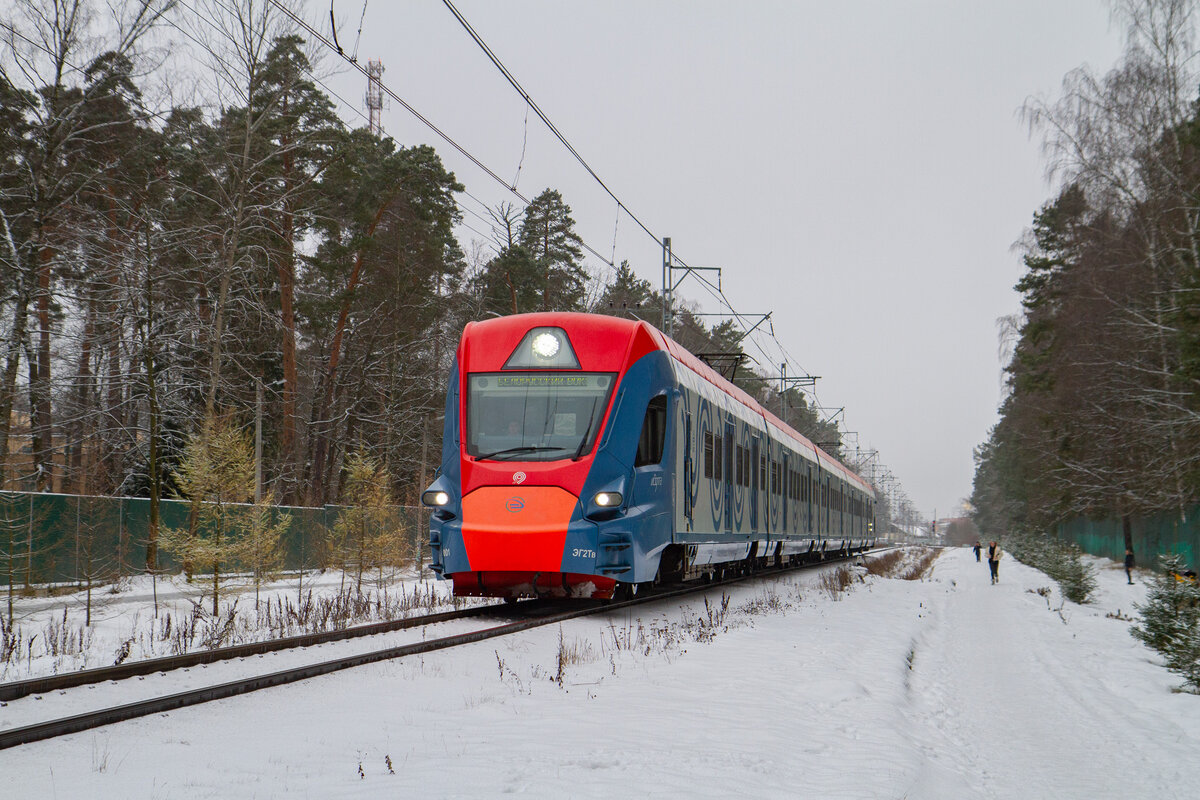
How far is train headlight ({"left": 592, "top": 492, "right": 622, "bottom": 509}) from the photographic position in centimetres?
1130

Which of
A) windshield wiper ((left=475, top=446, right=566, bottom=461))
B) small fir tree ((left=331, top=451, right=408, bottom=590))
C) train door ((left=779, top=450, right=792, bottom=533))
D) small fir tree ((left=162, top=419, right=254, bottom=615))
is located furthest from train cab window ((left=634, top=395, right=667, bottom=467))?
train door ((left=779, top=450, right=792, bottom=533))

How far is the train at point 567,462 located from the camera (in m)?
11.3

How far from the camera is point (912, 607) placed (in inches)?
734

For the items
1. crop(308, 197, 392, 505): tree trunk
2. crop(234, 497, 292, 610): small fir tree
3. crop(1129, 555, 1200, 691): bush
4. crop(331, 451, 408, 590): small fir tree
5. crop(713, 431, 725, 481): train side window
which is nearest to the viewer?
crop(1129, 555, 1200, 691): bush

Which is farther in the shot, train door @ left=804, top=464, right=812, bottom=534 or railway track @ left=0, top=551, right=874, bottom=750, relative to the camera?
train door @ left=804, top=464, right=812, bottom=534

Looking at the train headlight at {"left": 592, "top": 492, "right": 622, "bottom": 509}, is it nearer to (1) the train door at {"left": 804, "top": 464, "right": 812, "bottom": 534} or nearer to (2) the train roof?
(2) the train roof

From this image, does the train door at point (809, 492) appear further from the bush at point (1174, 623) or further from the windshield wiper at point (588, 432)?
the windshield wiper at point (588, 432)

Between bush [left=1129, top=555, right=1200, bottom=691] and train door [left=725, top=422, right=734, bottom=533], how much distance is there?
610 cm

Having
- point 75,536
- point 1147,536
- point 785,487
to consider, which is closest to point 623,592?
point 785,487

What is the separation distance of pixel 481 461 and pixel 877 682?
5.04 meters

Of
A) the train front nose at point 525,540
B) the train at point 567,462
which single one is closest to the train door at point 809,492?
the train at point 567,462

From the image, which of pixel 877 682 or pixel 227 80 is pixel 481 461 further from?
pixel 227 80

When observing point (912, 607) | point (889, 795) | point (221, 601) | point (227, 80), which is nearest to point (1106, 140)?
point (912, 607)

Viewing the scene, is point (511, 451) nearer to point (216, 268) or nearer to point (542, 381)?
point (542, 381)
